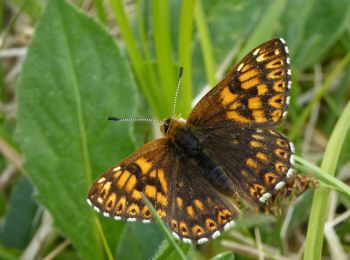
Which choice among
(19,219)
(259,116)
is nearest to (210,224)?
(259,116)

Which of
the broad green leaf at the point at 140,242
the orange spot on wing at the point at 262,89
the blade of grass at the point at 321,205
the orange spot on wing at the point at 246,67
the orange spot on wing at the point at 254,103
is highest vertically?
the orange spot on wing at the point at 246,67

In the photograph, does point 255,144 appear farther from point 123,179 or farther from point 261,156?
point 123,179

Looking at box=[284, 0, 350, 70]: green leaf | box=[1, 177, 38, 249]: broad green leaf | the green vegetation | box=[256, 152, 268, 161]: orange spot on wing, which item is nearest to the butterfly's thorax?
box=[256, 152, 268, 161]: orange spot on wing

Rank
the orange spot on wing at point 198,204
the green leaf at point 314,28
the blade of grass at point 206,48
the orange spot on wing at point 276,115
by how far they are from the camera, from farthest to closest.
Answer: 1. the green leaf at point 314,28
2. the blade of grass at point 206,48
3. the orange spot on wing at point 276,115
4. the orange spot on wing at point 198,204

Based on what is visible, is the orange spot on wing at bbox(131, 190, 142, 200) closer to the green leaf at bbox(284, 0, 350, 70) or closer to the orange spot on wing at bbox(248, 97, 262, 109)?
the orange spot on wing at bbox(248, 97, 262, 109)

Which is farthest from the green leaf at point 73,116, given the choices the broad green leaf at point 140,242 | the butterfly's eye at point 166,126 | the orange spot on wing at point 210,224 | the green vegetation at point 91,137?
the orange spot on wing at point 210,224

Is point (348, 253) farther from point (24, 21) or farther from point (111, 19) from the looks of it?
point (24, 21)

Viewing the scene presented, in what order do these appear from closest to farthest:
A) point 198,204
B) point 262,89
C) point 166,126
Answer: point 198,204
point 262,89
point 166,126

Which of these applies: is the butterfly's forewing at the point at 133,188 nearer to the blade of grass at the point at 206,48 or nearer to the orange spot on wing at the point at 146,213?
the orange spot on wing at the point at 146,213
